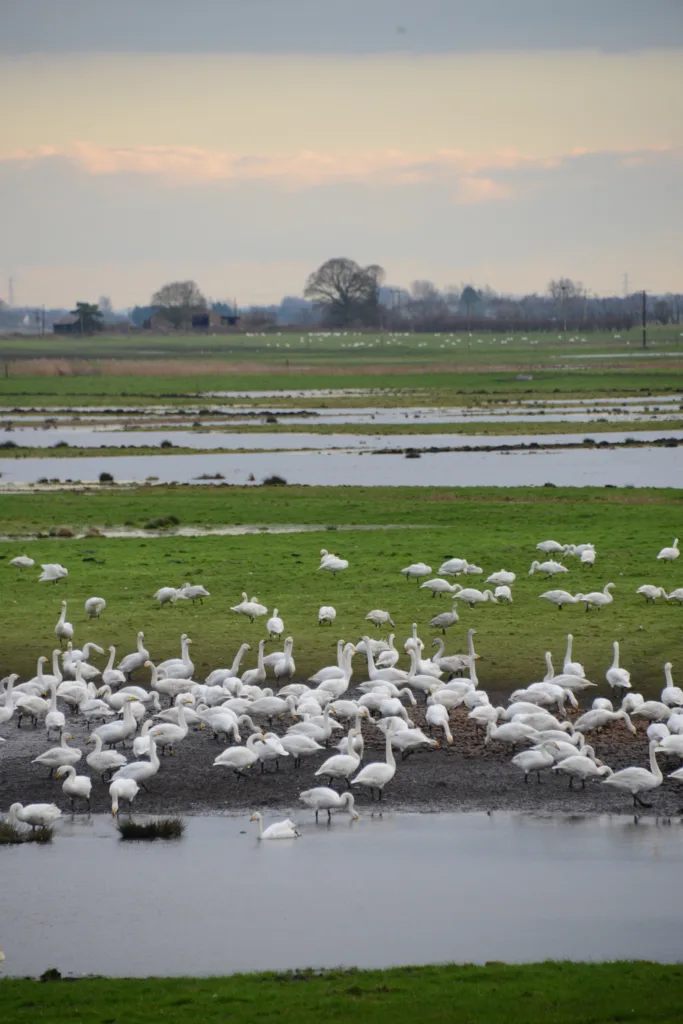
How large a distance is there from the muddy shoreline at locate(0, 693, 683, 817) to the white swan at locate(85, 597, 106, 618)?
6.83 meters

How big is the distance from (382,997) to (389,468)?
45.1 meters

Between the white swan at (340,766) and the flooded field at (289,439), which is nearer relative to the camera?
the white swan at (340,766)

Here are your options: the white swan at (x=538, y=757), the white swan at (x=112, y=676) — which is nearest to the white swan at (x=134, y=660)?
the white swan at (x=112, y=676)

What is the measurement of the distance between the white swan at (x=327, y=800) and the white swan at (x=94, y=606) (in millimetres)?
10557

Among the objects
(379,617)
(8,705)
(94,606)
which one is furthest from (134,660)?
(379,617)

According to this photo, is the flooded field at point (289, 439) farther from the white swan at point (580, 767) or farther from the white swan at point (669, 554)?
the white swan at point (580, 767)

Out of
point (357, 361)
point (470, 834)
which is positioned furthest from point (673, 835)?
point (357, 361)

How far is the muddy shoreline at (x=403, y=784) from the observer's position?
59.8 ft

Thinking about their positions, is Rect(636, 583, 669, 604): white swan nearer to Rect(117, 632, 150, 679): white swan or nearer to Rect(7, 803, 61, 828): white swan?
Rect(117, 632, 150, 679): white swan

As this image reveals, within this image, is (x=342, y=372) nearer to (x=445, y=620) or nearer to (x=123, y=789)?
(x=445, y=620)

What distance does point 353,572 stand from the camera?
32.1m

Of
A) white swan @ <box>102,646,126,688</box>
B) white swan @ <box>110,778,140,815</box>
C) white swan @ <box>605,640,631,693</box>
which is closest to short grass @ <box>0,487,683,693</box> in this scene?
white swan @ <box>605,640,631,693</box>

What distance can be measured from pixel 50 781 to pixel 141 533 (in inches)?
815

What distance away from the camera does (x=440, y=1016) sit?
11.7 metres
